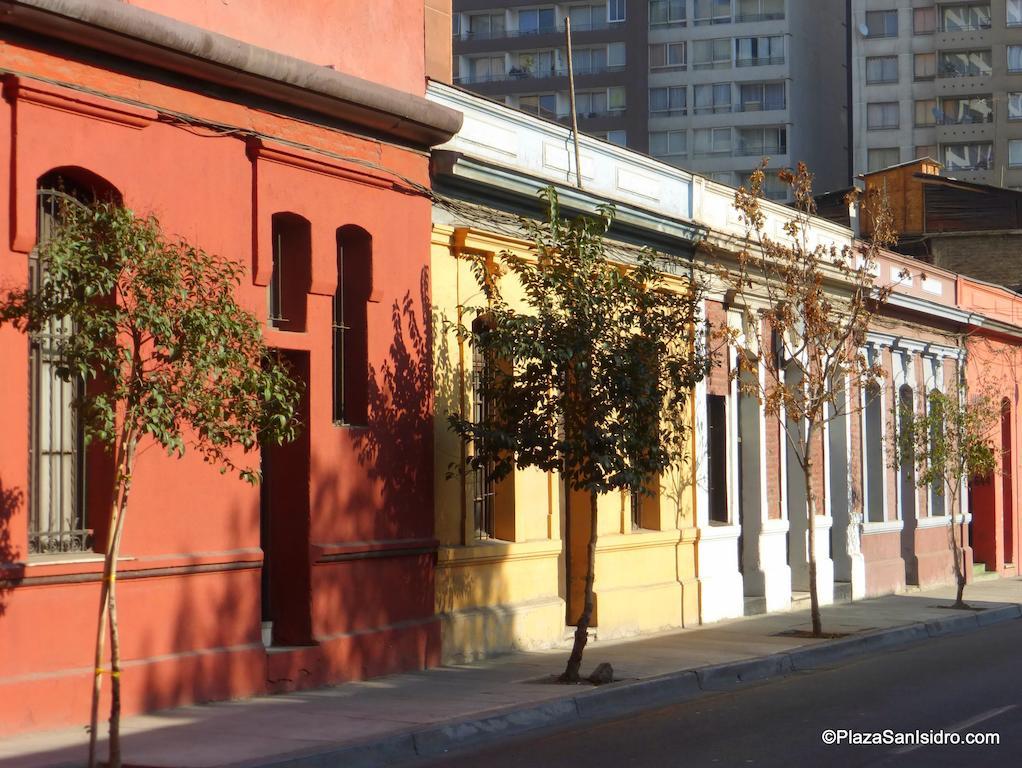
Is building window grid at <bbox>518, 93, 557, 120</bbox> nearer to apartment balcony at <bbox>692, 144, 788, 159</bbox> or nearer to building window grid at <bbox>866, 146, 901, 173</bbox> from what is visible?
apartment balcony at <bbox>692, 144, 788, 159</bbox>

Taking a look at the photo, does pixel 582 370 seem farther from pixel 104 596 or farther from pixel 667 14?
pixel 667 14

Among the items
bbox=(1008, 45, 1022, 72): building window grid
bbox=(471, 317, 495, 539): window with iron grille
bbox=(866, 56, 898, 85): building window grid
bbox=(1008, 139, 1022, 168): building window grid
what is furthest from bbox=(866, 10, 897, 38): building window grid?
bbox=(471, 317, 495, 539): window with iron grille

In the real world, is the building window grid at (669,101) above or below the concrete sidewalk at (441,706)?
above

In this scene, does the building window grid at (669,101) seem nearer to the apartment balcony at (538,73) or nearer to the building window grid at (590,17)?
the apartment balcony at (538,73)

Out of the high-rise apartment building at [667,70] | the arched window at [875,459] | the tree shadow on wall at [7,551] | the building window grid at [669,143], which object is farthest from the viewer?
the building window grid at [669,143]

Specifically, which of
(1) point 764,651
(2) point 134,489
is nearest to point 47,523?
(2) point 134,489

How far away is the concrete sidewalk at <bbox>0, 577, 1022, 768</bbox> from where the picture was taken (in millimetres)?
10484

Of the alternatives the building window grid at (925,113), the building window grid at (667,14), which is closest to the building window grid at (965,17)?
the building window grid at (925,113)

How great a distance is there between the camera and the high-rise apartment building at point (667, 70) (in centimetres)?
6969

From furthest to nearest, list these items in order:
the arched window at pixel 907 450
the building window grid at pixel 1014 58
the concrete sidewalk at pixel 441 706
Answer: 1. the building window grid at pixel 1014 58
2. the arched window at pixel 907 450
3. the concrete sidewalk at pixel 441 706

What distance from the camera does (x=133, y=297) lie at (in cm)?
949

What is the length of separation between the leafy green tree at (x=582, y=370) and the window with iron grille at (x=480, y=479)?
2166 mm

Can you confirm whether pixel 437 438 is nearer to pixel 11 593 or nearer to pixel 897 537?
pixel 11 593

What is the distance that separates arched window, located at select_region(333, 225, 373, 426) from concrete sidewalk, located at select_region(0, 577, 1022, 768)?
2.64m
